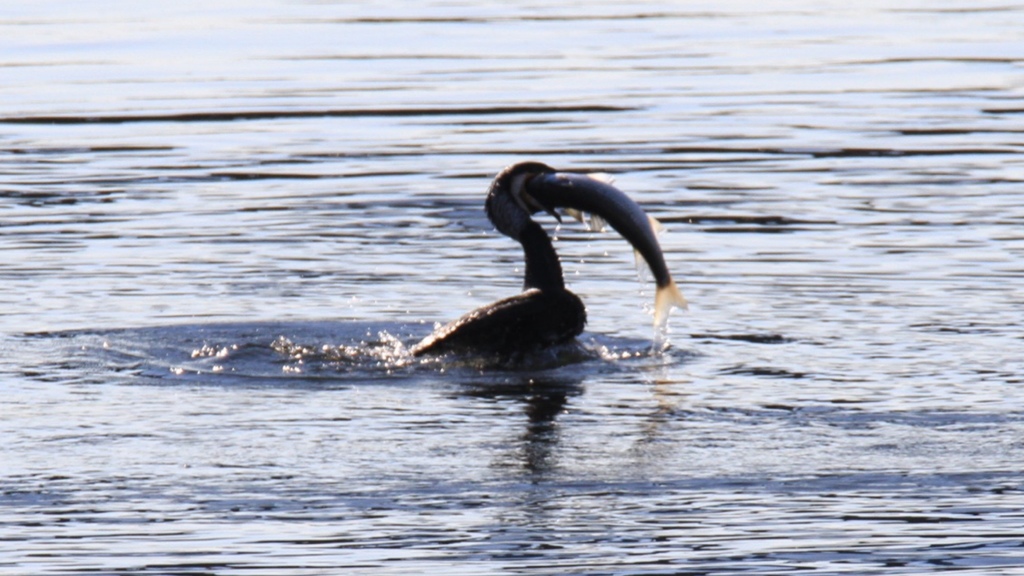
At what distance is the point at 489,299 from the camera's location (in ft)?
39.7

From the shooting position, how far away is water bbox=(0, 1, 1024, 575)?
719 centimetres

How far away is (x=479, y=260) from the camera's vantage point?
13445 millimetres

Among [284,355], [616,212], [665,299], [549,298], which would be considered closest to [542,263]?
[549,298]

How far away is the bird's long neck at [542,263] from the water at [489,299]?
1.27 feet

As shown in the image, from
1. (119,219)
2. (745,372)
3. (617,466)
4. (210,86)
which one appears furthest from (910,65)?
(617,466)

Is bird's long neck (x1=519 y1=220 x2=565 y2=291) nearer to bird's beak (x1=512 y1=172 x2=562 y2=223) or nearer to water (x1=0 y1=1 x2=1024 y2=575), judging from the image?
bird's beak (x1=512 y1=172 x2=562 y2=223)

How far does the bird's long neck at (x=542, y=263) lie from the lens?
10695 mm

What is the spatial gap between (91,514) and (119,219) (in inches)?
309

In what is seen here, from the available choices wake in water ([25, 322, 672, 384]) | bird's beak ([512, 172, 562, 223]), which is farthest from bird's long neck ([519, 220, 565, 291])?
wake in water ([25, 322, 672, 384])

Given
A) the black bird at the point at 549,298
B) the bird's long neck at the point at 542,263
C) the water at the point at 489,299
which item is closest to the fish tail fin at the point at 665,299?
the black bird at the point at 549,298

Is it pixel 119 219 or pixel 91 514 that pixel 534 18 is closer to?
pixel 119 219

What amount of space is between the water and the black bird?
0.17 meters

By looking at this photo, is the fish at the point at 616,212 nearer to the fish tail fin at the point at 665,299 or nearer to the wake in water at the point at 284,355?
the fish tail fin at the point at 665,299

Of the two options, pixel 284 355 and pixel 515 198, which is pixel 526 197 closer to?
pixel 515 198
